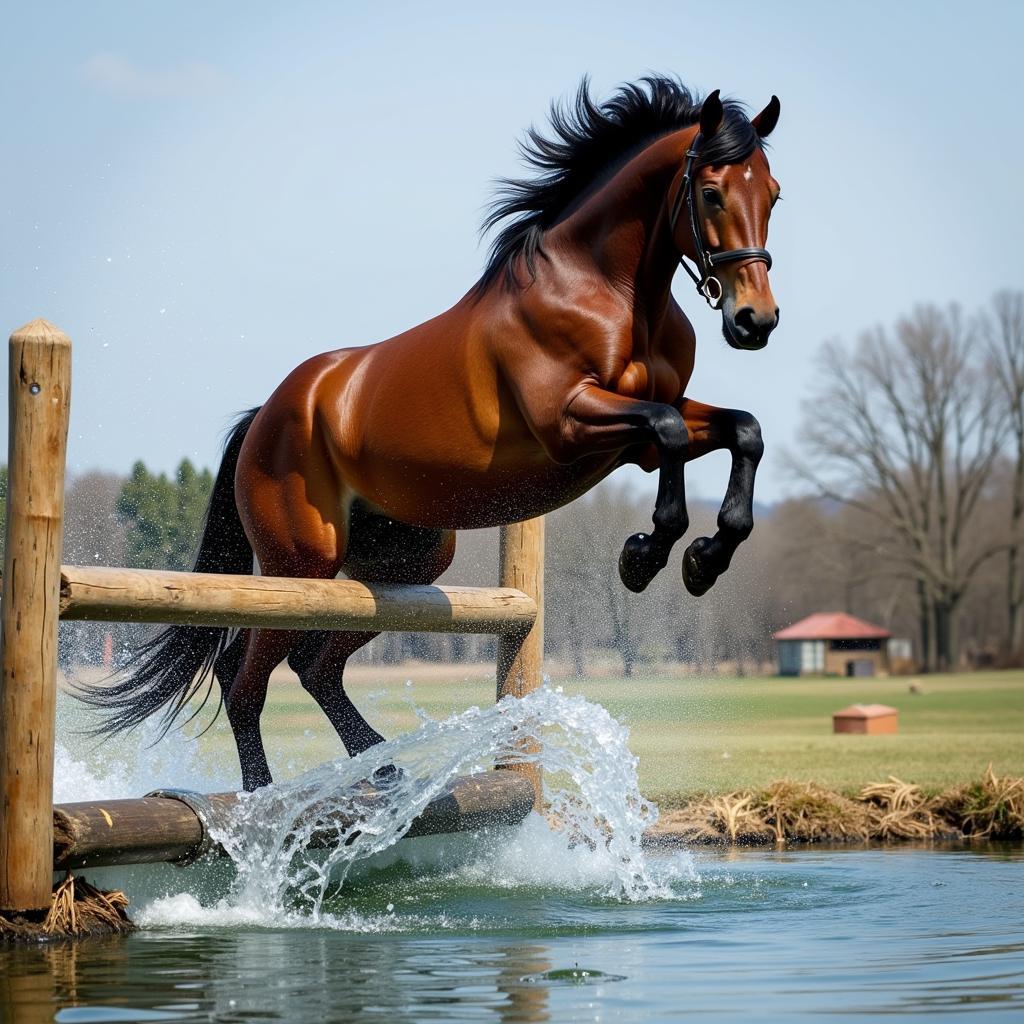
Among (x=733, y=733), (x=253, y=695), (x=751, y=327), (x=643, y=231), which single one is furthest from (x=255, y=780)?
Result: (x=733, y=733)

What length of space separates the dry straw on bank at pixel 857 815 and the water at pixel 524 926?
0.50 metres

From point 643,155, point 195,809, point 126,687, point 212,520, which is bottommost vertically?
point 195,809

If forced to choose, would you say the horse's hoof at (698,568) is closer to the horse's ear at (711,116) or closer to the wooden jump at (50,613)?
the horse's ear at (711,116)

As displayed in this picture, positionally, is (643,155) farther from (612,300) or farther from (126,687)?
(126,687)

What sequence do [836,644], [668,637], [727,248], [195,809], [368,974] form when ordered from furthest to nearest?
[836,644], [668,637], [195,809], [727,248], [368,974]

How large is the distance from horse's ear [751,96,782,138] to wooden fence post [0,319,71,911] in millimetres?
2216

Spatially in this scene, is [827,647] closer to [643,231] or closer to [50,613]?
[643,231]

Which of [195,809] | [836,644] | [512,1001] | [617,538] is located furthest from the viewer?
[836,644]

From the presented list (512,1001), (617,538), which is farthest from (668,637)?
(512,1001)

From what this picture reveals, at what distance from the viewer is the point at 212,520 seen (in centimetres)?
596

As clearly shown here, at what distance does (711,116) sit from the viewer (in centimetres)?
434

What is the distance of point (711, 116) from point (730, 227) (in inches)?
13.2

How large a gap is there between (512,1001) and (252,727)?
2.74 m

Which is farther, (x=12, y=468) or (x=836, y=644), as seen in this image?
(x=836, y=644)
